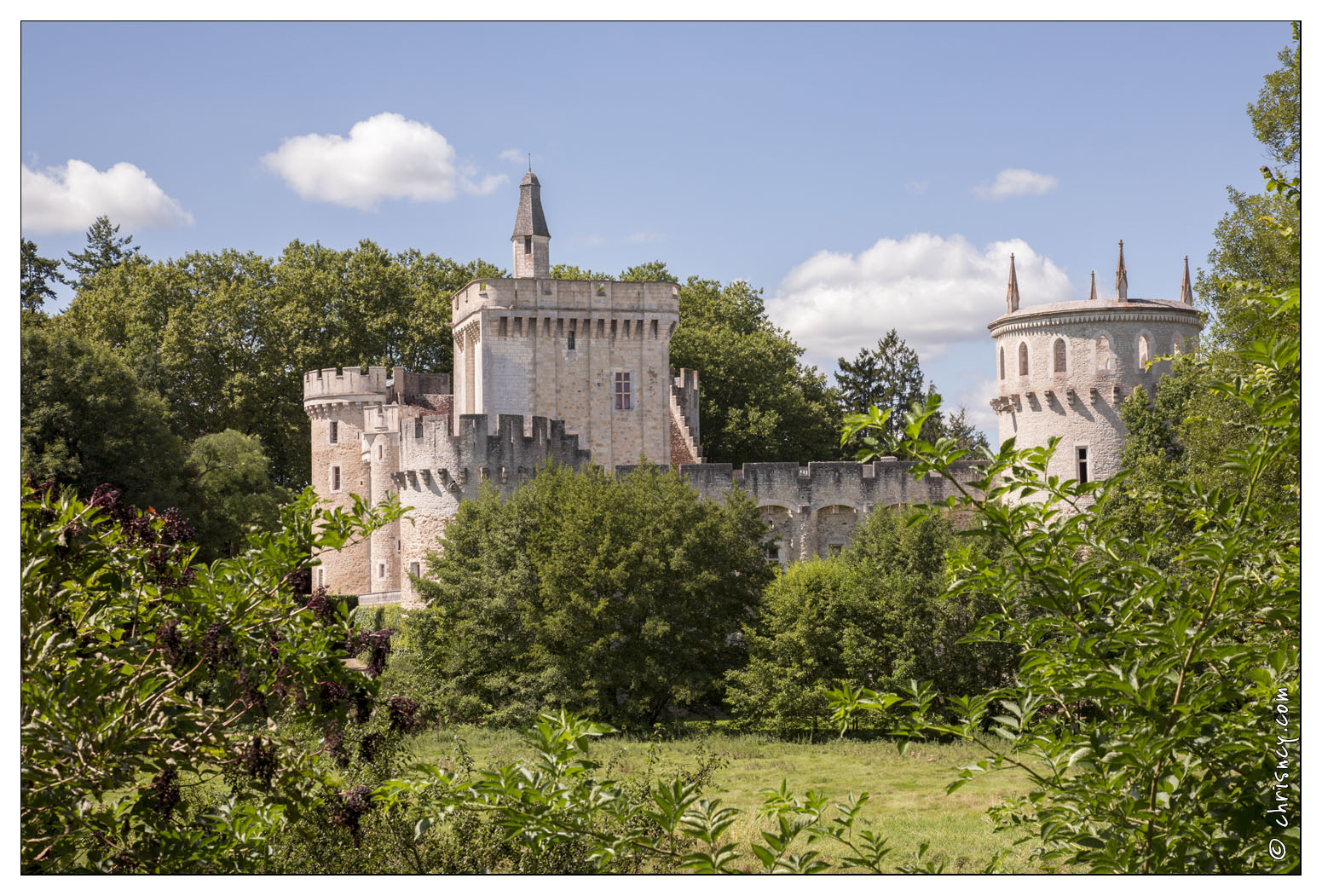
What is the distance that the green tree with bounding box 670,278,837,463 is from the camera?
4347 cm

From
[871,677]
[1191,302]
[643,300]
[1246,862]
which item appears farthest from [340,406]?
[1246,862]

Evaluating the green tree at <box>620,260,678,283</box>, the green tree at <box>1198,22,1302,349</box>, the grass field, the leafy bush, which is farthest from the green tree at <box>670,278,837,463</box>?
the leafy bush

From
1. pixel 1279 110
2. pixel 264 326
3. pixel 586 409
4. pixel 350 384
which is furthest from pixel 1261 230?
pixel 264 326

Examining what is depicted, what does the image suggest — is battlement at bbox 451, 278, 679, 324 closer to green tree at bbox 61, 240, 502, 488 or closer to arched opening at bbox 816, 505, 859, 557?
arched opening at bbox 816, 505, 859, 557

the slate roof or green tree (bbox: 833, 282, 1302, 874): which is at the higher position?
the slate roof

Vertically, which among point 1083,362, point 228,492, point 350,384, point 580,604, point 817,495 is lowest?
point 580,604

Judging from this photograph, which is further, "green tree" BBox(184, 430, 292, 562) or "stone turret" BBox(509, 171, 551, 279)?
"stone turret" BBox(509, 171, 551, 279)

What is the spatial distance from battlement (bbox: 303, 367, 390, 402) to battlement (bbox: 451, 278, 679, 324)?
139 inches

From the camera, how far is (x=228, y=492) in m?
32.5

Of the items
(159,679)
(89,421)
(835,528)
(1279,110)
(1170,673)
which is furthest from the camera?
(835,528)

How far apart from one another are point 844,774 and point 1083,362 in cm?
1274

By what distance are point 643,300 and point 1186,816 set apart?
31.9 metres

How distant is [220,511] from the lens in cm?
2906

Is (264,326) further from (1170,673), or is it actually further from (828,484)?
(1170,673)
